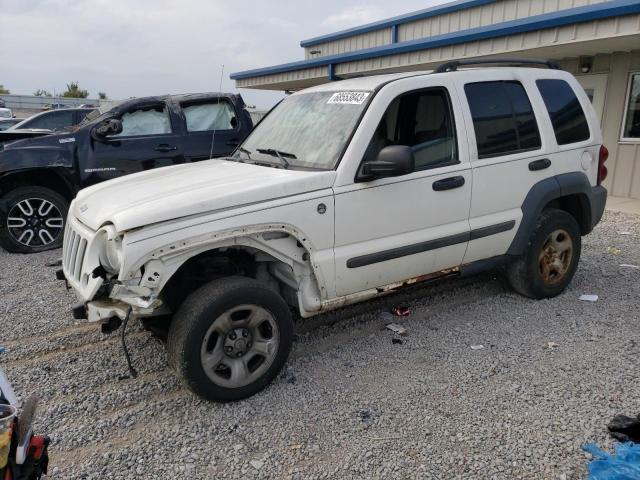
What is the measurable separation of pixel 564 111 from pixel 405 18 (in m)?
11.0

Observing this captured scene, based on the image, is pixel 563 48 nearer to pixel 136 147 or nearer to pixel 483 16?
pixel 483 16

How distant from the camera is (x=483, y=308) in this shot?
15.5 feet

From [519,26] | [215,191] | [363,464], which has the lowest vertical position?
[363,464]

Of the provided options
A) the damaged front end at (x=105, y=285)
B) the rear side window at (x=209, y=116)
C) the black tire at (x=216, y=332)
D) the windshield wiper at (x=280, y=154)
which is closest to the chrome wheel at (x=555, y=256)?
the windshield wiper at (x=280, y=154)

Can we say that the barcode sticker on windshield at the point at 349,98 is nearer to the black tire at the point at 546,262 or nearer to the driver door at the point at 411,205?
the driver door at the point at 411,205

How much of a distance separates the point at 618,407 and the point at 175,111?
6285mm

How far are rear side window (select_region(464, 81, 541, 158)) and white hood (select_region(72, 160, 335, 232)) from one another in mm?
1465

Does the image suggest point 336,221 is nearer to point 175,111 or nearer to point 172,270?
point 172,270

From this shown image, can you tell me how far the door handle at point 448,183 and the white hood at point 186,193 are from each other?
34.6 inches

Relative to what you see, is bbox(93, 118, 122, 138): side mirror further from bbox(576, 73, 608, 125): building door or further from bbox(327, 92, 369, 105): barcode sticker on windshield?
bbox(576, 73, 608, 125): building door

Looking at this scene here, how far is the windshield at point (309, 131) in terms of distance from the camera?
3645 millimetres

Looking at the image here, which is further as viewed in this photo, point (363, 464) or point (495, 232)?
point (495, 232)

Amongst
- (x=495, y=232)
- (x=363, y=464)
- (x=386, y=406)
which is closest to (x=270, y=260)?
(x=386, y=406)

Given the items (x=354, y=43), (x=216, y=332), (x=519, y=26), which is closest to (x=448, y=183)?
(x=216, y=332)
